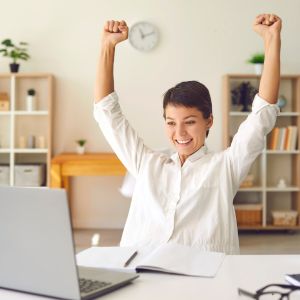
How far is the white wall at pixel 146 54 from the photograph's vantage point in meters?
5.03

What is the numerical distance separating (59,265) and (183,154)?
2.53 feet

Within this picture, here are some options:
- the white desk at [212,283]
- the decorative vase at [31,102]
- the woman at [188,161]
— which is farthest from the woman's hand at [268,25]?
the decorative vase at [31,102]

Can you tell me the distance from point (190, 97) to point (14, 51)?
365cm

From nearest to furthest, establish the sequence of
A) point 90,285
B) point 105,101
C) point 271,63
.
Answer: point 90,285 → point 271,63 → point 105,101

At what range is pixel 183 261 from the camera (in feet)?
3.78

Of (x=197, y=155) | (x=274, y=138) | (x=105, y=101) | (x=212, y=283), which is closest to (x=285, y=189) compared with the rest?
(x=274, y=138)

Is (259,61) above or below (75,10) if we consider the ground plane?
below

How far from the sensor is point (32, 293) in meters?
0.95

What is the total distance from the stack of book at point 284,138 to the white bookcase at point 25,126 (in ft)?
6.97

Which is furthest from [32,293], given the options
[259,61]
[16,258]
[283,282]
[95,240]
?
[259,61]

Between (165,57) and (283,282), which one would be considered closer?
(283,282)

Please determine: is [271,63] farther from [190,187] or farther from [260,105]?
[190,187]

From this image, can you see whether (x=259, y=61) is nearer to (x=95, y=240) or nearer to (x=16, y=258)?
(x=95, y=240)

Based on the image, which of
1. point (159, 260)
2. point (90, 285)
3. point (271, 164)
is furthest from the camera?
point (271, 164)
